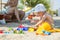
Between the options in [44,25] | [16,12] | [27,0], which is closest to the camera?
[44,25]

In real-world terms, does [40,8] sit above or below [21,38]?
above

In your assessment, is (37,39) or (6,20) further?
(6,20)

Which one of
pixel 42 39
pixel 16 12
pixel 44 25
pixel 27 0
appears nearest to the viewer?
pixel 42 39

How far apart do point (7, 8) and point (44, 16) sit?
4456 millimetres

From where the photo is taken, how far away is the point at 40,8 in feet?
22.2

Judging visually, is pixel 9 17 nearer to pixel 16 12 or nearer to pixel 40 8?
pixel 16 12

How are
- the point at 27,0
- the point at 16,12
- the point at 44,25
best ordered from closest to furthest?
the point at 44,25, the point at 16,12, the point at 27,0

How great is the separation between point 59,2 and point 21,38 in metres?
22.2

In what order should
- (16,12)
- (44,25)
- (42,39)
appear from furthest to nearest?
1. (16,12)
2. (44,25)
3. (42,39)

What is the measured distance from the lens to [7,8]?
10945mm

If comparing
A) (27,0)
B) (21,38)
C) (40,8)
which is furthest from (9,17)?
(27,0)

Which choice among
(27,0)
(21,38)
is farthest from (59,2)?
(21,38)

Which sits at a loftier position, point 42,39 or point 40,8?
point 40,8

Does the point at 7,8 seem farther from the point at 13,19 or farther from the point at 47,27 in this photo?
the point at 47,27
